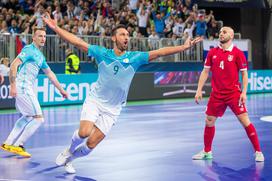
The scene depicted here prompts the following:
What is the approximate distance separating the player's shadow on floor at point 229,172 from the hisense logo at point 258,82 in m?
21.4

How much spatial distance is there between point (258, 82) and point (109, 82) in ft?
76.4

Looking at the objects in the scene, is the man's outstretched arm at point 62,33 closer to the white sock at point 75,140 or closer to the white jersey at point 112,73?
the white jersey at point 112,73

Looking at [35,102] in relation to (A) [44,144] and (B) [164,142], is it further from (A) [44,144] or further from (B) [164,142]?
(B) [164,142]

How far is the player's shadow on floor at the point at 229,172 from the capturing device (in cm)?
835

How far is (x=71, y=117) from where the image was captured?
18.1m

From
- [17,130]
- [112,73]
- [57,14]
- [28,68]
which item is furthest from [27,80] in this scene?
[57,14]

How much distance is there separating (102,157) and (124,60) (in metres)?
2.26

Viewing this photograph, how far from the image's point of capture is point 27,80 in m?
11.0

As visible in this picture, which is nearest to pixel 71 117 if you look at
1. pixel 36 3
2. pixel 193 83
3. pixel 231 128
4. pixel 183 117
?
pixel 183 117

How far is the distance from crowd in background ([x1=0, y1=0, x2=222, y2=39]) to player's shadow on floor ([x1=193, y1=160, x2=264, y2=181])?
14772 mm

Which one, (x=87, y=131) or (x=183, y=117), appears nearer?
(x=87, y=131)

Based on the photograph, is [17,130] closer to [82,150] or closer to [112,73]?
[82,150]

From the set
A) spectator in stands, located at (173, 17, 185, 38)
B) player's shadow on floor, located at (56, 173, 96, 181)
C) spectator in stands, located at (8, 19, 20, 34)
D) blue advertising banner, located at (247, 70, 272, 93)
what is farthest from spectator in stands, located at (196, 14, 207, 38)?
player's shadow on floor, located at (56, 173, 96, 181)

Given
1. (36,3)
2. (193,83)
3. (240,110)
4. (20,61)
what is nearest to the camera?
(240,110)
